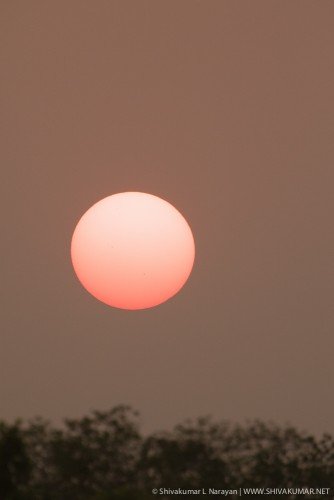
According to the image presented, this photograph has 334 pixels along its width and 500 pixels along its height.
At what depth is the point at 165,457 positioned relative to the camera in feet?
63.1

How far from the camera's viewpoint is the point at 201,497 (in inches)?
730

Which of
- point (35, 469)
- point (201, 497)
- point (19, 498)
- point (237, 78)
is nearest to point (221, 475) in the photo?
point (201, 497)

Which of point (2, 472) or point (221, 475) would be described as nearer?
point (2, 472)

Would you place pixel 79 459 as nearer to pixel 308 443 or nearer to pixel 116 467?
pixel 116 467

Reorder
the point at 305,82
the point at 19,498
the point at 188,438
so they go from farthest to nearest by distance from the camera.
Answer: the point at 305,82, the point at 188,438, the point at 19,498

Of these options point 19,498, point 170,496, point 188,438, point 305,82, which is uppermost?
point 305,82

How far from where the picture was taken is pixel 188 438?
65.6 ft

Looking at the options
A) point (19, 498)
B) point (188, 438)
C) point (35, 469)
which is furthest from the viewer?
point (188, 438)

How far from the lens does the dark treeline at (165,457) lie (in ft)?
60.6

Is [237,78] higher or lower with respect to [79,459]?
higher

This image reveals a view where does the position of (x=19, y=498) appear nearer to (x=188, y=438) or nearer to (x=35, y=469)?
(x=35, y=469)

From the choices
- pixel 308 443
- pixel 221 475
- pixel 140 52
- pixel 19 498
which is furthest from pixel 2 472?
pixel 140 52

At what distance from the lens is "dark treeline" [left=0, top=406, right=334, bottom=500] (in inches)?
727

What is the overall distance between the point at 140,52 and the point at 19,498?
29.3ft
